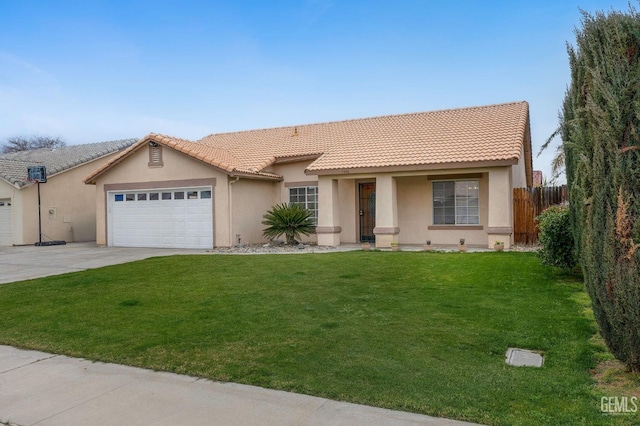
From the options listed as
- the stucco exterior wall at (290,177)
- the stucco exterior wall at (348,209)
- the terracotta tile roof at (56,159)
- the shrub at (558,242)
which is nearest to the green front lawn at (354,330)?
the shrub at (558,242)

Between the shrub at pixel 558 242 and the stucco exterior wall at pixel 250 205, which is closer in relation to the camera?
the shrub at pixel 558 242

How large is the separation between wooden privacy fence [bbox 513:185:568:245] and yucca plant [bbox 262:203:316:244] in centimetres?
756

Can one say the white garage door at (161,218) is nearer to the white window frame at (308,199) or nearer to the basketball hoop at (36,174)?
the white window frame at (308,199)

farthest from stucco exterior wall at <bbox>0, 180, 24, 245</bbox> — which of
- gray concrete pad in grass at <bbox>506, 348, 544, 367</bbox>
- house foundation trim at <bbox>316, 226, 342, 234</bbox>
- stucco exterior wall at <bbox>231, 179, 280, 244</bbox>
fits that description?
gray concrete pad in grass at <bbox>506, 348, 544, 367</bbox>

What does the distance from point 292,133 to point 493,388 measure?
797 inches

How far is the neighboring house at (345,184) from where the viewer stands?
16984 millimetres

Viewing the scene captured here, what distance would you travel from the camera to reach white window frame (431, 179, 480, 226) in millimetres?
17391

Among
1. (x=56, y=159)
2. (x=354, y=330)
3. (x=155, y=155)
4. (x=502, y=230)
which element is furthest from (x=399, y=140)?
(x=56, y=159)

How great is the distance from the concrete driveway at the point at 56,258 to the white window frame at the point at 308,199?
15.6ft

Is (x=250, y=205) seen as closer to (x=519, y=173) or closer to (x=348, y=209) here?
(x=348, y=209)

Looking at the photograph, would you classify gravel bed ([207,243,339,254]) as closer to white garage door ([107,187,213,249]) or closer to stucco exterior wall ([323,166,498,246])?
white garage door ([107,187,213,249])

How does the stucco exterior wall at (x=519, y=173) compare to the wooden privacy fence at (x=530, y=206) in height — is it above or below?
above

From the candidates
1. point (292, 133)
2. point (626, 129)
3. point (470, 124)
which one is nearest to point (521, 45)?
point (470, 124)

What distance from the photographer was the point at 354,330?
6.60 m
